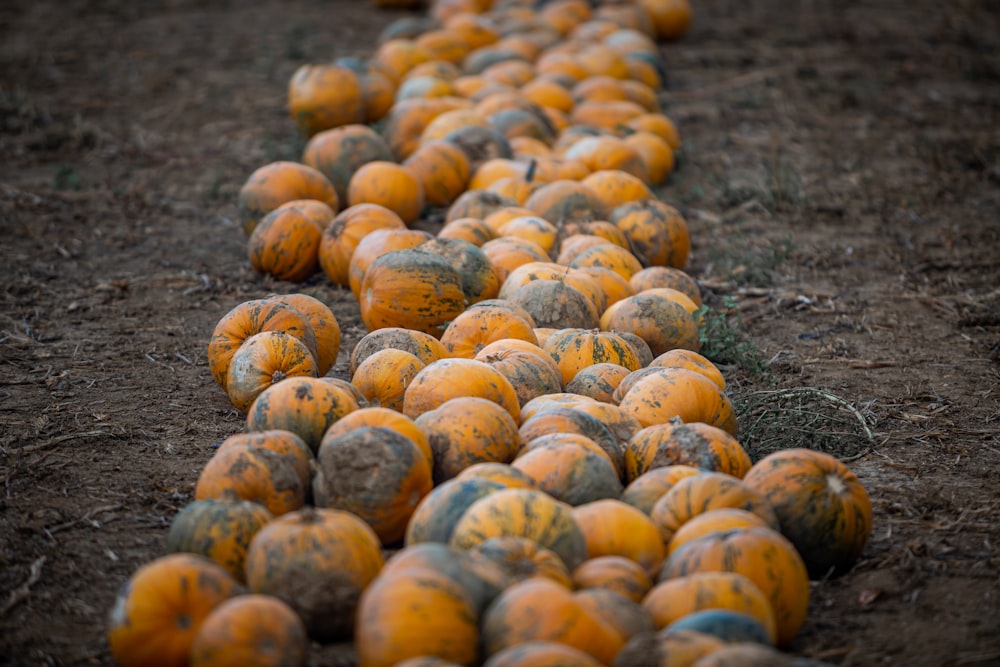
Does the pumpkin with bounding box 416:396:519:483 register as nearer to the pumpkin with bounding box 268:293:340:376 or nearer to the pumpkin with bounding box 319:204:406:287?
the pumpkin with bounding box 268:293:340:376

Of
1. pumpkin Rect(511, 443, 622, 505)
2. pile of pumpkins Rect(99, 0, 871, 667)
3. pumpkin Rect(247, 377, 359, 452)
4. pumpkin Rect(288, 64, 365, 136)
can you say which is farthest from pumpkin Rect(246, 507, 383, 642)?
pumpkin Rect(288, 64, 365, 136)

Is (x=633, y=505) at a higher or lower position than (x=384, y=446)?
lower

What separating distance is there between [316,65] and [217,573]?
241 inches

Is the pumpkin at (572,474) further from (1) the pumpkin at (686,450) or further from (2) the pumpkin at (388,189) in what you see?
(2) the pumpkin at (388,189)

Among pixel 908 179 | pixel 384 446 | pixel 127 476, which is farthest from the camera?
pixel 908 179

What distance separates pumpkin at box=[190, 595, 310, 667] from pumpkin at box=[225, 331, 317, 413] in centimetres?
166

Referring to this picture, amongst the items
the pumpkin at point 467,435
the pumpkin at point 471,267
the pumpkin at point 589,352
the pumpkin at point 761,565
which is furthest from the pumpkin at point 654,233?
the pumpkin at point 761,565

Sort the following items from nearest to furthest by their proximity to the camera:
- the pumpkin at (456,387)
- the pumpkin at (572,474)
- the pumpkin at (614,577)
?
the pumpkin at (614,577) → the pumpkin at (572,474) → the pumpkin at (456,387)

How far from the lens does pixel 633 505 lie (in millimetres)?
3445

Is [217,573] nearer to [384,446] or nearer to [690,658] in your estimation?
[384,446]

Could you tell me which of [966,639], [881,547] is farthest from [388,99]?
[966,639]

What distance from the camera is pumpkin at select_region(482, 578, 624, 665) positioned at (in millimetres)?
2566

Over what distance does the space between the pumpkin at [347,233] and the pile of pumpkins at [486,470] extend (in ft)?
0.06

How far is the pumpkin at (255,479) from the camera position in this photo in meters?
3.35
